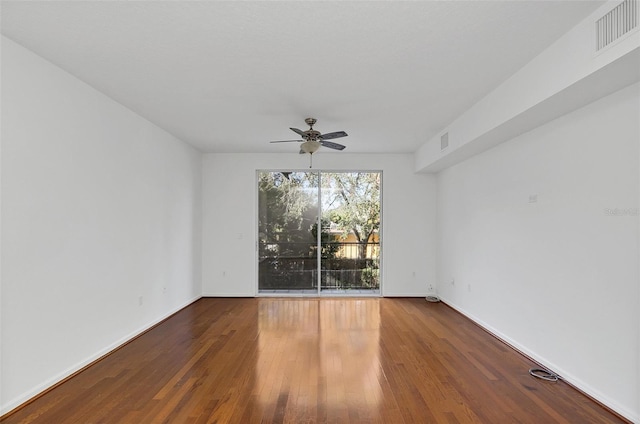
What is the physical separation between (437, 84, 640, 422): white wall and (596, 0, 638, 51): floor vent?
0.55 meters

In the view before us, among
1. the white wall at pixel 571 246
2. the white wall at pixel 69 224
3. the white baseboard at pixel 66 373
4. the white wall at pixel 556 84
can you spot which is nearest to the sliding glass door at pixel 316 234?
the white wall at pixel 69 224

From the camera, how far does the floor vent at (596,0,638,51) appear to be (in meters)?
1.78

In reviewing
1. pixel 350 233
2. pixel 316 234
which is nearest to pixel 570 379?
pixel 350 233

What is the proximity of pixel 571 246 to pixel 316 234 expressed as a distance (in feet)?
13.2

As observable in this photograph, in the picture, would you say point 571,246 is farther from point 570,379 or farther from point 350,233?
point 350,233

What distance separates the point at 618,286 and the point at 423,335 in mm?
2093

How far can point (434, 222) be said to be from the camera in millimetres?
6094

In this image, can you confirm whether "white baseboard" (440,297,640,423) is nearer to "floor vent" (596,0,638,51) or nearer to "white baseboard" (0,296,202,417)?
"floor vent" (596,0,638,51)

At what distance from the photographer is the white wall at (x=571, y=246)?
229 cm

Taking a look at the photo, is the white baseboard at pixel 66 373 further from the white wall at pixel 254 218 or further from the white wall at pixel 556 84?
the white wall at pixel 556 84

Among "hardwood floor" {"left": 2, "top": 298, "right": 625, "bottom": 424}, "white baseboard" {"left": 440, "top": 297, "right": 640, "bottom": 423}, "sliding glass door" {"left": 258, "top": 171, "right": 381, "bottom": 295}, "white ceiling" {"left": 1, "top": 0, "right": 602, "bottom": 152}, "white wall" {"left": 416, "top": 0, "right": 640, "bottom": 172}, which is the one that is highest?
"white ceiling" {"left": 1, "top": 0, "right": 602, "bottom": 152}

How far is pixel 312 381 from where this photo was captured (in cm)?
281

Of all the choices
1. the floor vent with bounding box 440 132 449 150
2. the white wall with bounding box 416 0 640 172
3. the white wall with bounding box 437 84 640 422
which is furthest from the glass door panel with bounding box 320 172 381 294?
the white wall with bounding box 416 0 640 172

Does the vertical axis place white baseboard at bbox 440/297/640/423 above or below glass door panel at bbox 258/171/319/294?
below
